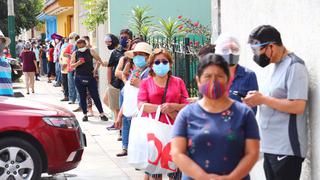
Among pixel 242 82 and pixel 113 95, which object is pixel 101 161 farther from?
pixel 242 82

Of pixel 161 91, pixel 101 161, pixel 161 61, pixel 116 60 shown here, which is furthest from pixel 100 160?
pixel 161 61

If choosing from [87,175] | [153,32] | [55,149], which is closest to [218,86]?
[55,149]

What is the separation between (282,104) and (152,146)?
1598 mm

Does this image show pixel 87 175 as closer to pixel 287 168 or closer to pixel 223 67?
pixel 287 168

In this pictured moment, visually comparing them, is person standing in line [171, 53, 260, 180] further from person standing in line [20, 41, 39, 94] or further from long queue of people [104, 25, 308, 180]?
person standing in line [20, 41, 39, 94]

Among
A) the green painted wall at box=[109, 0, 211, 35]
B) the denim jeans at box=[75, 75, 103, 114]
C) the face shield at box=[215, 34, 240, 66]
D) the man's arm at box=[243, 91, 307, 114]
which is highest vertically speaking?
the green painted wall at box=[109, 0, 211, 35]

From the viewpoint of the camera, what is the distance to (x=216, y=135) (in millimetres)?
3447

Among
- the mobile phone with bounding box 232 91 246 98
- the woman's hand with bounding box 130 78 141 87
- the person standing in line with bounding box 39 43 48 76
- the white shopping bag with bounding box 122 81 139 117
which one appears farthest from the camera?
the person standing in line with bounding box 39 43 48 76

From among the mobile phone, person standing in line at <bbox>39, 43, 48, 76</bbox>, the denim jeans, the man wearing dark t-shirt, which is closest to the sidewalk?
the denim jeans

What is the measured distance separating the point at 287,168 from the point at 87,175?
4275 mm

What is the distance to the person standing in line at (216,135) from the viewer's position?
3.47m

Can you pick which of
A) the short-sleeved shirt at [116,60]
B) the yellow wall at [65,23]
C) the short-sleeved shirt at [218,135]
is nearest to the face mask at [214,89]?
the short-sleeved shirt at [218,135]

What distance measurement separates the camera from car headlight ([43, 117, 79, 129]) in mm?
7086

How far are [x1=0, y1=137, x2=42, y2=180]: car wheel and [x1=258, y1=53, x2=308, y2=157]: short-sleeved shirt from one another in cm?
338
